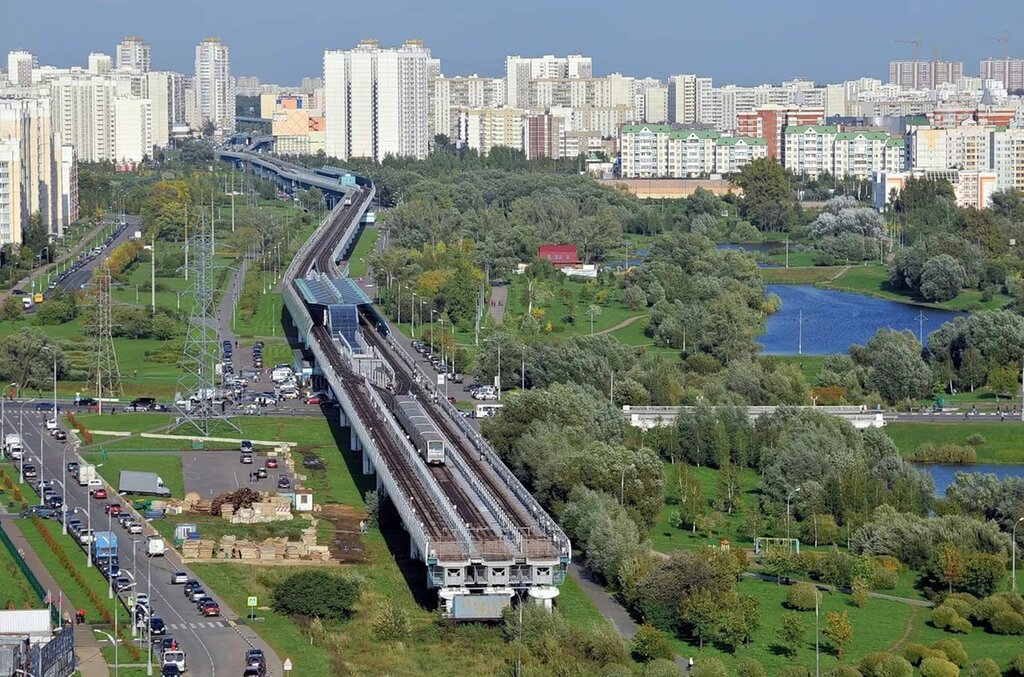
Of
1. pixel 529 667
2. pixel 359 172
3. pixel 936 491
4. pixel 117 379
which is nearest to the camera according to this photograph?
pixel 529 667

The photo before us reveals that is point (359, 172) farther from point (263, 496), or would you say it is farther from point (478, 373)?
point (263, 496)

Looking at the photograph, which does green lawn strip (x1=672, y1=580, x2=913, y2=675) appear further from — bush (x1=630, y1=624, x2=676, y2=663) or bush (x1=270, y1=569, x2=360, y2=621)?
bush (x1=270, y1=569, x2=360, y2=621)

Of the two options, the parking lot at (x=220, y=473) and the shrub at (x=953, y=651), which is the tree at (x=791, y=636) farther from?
the parking lot at (x=220, y=473)

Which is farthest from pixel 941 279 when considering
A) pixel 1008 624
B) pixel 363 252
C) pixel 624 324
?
pixel 1008 624

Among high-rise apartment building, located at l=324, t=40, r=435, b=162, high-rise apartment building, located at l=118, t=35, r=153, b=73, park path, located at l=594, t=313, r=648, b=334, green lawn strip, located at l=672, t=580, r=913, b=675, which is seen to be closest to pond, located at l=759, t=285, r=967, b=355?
park path, located at l=594, t=313, r=648, b=334

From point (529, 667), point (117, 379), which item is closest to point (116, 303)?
point (117, 379)

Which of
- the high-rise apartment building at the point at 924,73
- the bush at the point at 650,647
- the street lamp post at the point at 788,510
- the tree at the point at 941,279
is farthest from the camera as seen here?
the high-rise apartment building at the point at 924,73

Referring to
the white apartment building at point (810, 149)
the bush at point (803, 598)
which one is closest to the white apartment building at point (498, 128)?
the white apartment building at point (810, 149)
